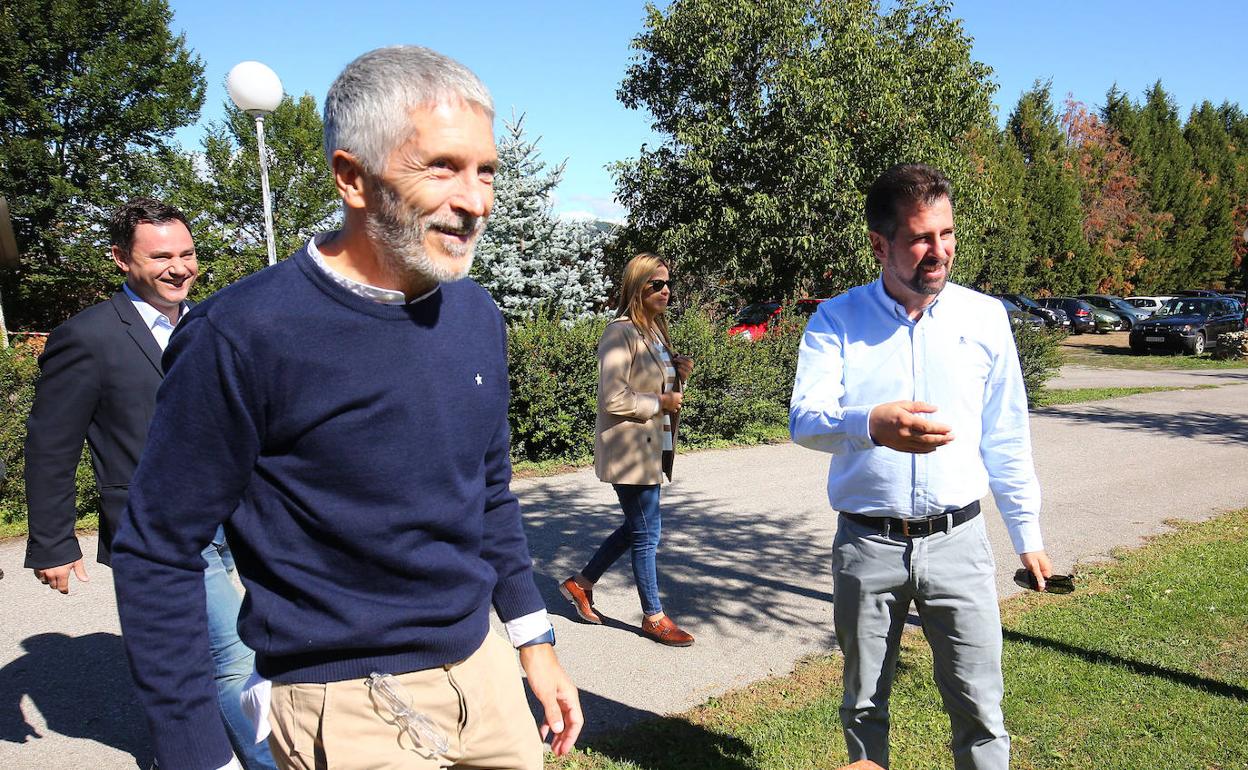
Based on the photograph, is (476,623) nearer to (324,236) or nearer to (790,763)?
(324,236)

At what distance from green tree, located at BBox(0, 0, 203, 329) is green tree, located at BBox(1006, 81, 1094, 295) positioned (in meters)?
35.7

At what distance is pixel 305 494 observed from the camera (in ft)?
5.16

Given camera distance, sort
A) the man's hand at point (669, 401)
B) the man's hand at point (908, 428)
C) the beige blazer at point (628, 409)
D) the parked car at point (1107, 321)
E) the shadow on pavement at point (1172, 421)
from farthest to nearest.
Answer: the parked car at point (1107, 321) < the shadow on pavement at point (1172, 421) < the man's hand at point (669, 401) < the beige blazer at point (628, 409) < the man's hand at point (908, 428)

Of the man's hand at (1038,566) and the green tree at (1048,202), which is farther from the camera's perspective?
the green tree at (1048,202)

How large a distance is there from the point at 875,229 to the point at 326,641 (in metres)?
2.18

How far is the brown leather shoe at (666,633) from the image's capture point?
4.86 m

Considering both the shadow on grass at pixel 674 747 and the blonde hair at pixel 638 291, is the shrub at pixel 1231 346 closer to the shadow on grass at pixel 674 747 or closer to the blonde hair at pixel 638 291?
the blonde hair at pixel 638 291

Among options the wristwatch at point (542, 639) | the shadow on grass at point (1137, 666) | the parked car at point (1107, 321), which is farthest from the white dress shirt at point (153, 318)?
the parked car at point (1107, 321)

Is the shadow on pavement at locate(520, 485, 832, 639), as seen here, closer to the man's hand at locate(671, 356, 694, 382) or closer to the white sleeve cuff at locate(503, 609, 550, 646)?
the man's hand at locate(671, 356, 694, 382)

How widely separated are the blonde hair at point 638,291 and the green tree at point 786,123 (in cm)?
1443

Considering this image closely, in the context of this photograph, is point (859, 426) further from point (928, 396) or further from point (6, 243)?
point (6, 243)

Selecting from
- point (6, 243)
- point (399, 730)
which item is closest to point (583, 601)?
point (6, 243)

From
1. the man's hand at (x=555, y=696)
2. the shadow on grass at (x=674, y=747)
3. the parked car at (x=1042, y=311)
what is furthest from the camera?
the parked car at (x=1042, y=311)

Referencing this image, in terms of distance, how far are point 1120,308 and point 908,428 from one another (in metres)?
41.7
